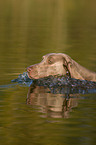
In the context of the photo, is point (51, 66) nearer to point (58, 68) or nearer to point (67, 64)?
point (58, 68)

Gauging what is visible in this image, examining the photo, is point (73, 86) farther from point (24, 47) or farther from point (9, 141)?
point (24, 47)

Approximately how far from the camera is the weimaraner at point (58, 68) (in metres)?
10.1

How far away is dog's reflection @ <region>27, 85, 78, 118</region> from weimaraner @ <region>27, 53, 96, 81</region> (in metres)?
0.41

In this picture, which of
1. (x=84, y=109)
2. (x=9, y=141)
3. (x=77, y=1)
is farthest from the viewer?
(x=77, y=1)

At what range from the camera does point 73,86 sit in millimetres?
10727

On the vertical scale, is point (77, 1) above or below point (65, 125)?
above

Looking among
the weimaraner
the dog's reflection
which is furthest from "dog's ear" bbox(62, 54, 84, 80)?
the dog's reflection

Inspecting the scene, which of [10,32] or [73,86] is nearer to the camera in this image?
[73,86]

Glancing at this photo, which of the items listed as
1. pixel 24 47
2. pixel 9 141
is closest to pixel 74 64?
pixel 9 141

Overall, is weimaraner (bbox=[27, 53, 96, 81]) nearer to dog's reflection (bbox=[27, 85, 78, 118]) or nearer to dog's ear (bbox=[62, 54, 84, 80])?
dog's ear (bbox=[62, 54, 84, 80])

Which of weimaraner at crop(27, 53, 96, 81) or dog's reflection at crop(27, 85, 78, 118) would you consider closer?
dog's reflection at crop(27, 85, 78, 118)

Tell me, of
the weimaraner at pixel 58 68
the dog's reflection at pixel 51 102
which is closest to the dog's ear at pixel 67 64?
the weimaraner at pixel 58 68

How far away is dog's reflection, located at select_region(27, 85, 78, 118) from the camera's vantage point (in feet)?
27.5

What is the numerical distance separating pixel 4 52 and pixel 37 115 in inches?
361
